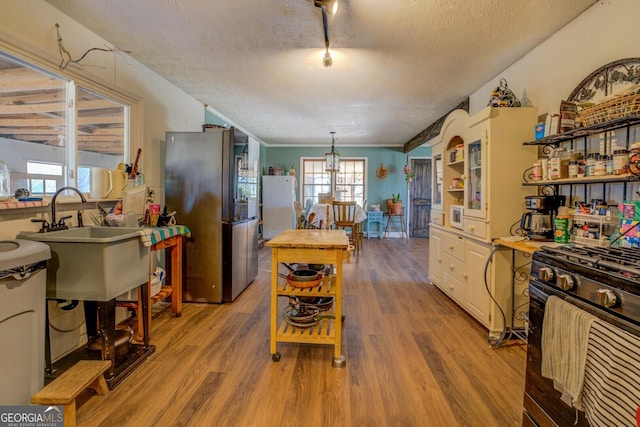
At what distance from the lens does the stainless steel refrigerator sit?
3023 mm

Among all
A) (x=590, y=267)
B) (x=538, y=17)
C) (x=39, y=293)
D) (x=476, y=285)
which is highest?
(x=538, y=17)

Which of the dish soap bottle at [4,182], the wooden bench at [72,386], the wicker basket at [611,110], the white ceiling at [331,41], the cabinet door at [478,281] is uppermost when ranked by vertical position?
the white ceiling at [331,41]

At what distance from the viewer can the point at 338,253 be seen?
6.35 ft

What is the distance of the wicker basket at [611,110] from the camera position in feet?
4.89

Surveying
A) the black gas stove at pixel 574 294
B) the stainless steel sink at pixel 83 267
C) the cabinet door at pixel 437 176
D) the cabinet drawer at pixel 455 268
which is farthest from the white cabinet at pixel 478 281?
the stainless steel sink at pixel 83 267

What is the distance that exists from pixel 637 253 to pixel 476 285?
144 centimetres

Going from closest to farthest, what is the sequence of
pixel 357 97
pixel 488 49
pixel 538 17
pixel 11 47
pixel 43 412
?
pixel 43 412
pixel 11 47
pixel 538 17
pixel 488 49
pixel 357 97

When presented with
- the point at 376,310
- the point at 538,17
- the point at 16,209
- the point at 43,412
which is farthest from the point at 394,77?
the point at 43,412

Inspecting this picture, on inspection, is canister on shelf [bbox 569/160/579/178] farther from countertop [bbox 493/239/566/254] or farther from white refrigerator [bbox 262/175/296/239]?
white refrigerator [bbox 262/175/296/239]

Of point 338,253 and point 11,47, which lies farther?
point 338,253

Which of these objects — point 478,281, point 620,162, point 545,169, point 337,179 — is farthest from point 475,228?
point 337,179

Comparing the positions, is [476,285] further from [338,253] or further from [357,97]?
[357,97]

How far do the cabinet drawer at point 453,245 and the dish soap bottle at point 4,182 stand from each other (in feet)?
11.0

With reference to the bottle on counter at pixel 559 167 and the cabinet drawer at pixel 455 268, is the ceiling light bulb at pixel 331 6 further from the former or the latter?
the cabinet drawer at pixel 455 268
